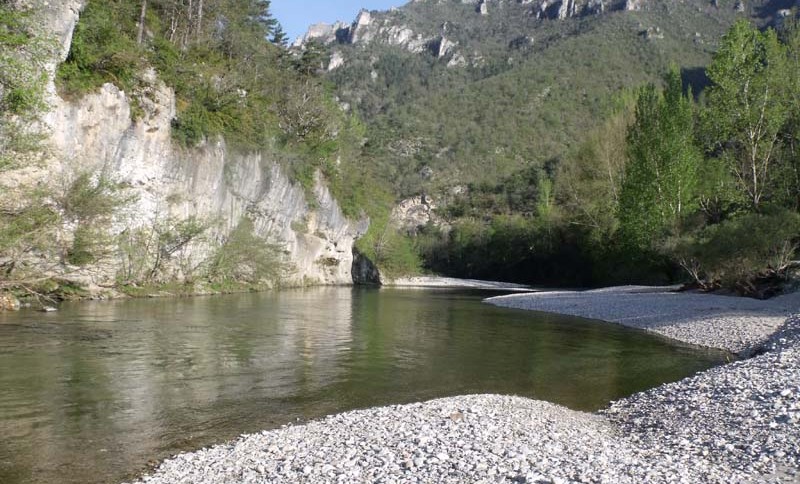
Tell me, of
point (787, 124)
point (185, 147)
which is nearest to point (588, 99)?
point (787, 124)

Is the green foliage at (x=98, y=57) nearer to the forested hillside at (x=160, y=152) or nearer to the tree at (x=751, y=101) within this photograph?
the forested hillside at (x=160, y=152)

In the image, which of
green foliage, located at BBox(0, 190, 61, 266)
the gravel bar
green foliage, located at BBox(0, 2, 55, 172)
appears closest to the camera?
the gravel bar

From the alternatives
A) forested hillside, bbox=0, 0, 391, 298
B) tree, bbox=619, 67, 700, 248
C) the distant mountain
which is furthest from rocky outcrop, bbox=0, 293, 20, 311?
the distant mountain

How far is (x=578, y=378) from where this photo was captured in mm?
15070

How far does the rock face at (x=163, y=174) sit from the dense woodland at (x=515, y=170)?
1.17 meters

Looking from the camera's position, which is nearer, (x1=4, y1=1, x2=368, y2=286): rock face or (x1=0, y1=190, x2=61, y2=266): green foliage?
(x1=0, y1=190, x2=61, y2=266): green foliage

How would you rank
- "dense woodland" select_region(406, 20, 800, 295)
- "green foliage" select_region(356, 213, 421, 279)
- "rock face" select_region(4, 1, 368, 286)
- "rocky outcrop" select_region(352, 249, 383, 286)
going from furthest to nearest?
"green foliage" select_region(356, 213, 421, 279), "rocky outcrop" select_region(352, 249, 383, 286), "dense woodland" select_region(406, 20, 800, 295), "rock face" select_region(4, 1, 368, 286)

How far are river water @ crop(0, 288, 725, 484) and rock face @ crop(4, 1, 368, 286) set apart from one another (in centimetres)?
860

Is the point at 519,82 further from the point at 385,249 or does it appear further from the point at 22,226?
the point at 22,226

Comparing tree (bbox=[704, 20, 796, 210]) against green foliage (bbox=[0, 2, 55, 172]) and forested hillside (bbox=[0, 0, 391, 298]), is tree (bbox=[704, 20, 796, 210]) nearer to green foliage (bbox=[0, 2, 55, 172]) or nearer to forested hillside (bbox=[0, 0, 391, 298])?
forested hillside (bbox=[0, 0, 391, 298])

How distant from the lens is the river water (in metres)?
9.44

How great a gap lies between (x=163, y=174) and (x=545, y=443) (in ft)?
115

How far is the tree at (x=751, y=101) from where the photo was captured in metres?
38.2

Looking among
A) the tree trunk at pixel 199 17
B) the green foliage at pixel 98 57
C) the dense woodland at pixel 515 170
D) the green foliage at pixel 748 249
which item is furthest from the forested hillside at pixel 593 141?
the tree trunk at pixel 199 17
